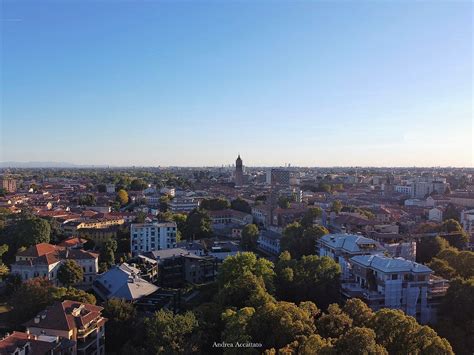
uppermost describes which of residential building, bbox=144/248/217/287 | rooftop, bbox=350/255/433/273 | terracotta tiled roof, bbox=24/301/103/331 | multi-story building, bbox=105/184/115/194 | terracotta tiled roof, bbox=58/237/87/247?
rooftop, bbox=350/255/433/273

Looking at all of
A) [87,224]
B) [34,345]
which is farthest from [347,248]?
[87,224]

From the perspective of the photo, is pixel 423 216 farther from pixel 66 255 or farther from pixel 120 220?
pixel 66 255

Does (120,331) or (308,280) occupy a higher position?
(308,280)

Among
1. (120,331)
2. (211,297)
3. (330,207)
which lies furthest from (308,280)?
(330,207)

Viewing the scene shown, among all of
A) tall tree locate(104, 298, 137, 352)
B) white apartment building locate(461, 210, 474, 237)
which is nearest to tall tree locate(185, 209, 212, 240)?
tall tree locate(104, 298, 137, 352)

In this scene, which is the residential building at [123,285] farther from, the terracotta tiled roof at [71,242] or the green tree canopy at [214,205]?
the green tree canopy at [214,205]

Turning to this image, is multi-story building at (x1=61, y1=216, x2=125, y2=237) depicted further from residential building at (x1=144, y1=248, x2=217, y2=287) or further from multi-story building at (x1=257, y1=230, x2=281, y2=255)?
multi-story building at (x1=257, y1=230, x2=281, y2=255)

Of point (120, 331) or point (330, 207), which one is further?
point (330, 207)

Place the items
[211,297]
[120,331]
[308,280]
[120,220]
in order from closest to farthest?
1. [120,331]
2. [308,280]
3. [211,297]
4. [120,220]
